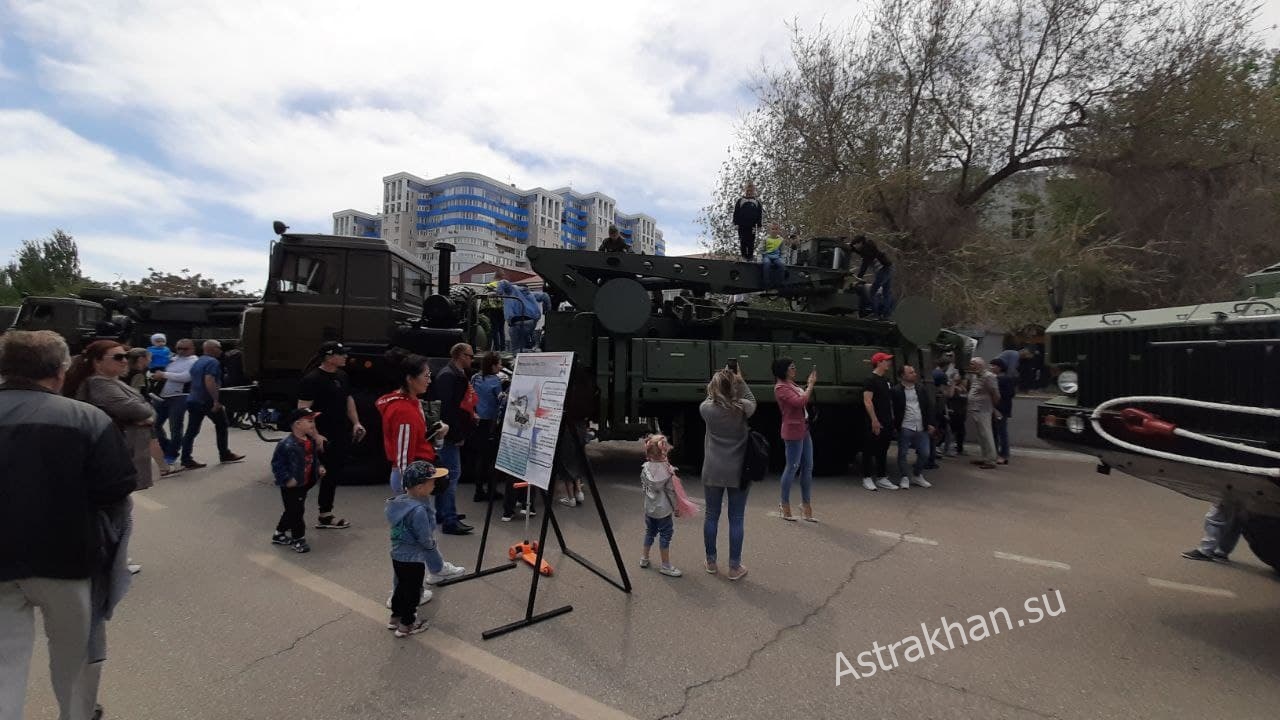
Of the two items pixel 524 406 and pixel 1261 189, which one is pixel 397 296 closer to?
pixel 524 406

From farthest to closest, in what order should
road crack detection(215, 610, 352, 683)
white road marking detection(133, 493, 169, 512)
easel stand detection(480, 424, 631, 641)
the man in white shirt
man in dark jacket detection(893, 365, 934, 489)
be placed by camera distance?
the man in white shirt, man in dark jacket detection(893, 365, 934, 489), white road marking detection(133, 493, 169, 512), easel stand detection(480, 424, 631, 641), road crack detection(215, 610, 352, 683)

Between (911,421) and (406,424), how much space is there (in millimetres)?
6132

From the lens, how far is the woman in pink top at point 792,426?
5.57 metres

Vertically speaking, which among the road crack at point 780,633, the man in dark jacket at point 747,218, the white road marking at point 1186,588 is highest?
the man in dark jacket at point 747,218

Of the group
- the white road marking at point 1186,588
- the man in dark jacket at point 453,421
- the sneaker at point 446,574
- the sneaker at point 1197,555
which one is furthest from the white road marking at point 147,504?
the sneaker at point 1197,555

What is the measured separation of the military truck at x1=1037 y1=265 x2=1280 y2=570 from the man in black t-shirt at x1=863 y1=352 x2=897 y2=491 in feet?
9.88

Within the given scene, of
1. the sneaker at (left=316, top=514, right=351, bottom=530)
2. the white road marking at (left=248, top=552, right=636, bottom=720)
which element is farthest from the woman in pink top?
the sneaker at (left=316, top=514, right=351, bottom=530)

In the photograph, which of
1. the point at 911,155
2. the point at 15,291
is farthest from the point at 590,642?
the point at 15,291

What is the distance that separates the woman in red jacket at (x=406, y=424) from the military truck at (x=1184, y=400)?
430 cm

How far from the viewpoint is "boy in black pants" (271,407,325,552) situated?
4867mm

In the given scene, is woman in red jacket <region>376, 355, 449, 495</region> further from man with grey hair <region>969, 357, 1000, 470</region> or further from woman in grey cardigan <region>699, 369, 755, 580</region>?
man with grey hair <region>969, 357, 1000, 470</region>

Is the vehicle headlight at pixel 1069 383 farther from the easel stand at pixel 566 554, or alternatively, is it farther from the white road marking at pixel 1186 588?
the easel stand at pixel 566 554

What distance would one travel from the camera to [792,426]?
5.75 m

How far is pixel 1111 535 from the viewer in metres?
5.71
